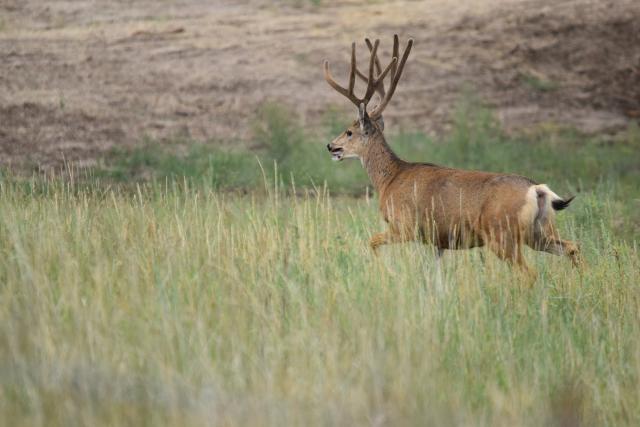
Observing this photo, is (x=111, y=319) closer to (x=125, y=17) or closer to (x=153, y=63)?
(x=153, y=63)

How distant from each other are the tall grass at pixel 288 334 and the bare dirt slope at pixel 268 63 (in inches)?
362

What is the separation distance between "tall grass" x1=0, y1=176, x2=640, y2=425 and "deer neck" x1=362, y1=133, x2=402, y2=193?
202 cm

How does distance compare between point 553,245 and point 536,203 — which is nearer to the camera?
point 536,203

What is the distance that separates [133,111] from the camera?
18438 mm

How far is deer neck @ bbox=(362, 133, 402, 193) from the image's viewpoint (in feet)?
34.2

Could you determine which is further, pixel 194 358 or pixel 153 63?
pixel 153 63

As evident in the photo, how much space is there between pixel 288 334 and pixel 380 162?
177 inches

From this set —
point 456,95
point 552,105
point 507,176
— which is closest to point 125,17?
point 456,95

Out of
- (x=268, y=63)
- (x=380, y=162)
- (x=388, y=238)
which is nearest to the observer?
(x=388, y=238)

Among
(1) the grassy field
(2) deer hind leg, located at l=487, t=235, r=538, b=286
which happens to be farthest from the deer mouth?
(2) deer hind leg, located at l=487, t=235, r=538, b=286

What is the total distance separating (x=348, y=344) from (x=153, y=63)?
14365mm

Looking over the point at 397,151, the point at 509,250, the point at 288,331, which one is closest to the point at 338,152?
the point at 509,250

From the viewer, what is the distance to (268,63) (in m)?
20.3

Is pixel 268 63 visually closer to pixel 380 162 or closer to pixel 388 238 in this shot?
pixel 380 162
